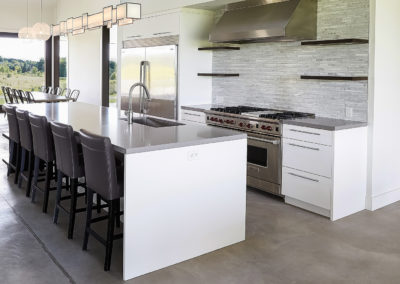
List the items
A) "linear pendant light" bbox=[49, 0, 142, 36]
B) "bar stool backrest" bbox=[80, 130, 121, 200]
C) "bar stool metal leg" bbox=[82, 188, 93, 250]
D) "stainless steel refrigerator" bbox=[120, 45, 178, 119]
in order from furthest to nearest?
"stainless steel refrigerator" bbox=[120, 45, 178, 119] → "linear pendant light" bbox=[49, 0, 142, 36] → "bar stool metal leg" bbox=[82, 188, 93, 250] → "bar stool backrest" bbox=[80, 130, 121, 200]

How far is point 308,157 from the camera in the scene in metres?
4.26

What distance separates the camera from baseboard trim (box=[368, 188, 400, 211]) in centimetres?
440

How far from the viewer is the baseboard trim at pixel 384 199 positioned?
14.4 feet

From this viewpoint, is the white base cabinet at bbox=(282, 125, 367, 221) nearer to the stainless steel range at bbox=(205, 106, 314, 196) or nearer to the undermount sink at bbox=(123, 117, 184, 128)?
the stainless steel range at bbox=(205, 106, 314, 196)

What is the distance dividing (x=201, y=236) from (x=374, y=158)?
2118mm

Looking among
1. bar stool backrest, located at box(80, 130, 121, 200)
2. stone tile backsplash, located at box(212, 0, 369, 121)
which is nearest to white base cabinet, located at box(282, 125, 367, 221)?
stone tile backsplash, located at box(212, 0, 369, 121)

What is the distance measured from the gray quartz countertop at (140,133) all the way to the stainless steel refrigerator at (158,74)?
1.62 meters

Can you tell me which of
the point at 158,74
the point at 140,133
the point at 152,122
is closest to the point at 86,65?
the point at 158,74

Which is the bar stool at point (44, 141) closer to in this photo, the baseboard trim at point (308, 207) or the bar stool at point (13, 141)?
the bar stool at point (13, 141)

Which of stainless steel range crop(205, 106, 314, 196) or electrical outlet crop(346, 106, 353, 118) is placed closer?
electrical outlet crop(346, 106, 353, 118)

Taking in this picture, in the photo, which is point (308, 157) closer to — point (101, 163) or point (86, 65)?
point (101, 163)

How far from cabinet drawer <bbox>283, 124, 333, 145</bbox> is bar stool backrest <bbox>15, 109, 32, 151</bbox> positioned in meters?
2.73

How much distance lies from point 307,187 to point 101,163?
2.26 meters

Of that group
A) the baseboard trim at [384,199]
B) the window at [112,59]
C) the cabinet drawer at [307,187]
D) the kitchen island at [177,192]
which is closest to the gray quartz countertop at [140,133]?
the kitchen island at [177,192]
